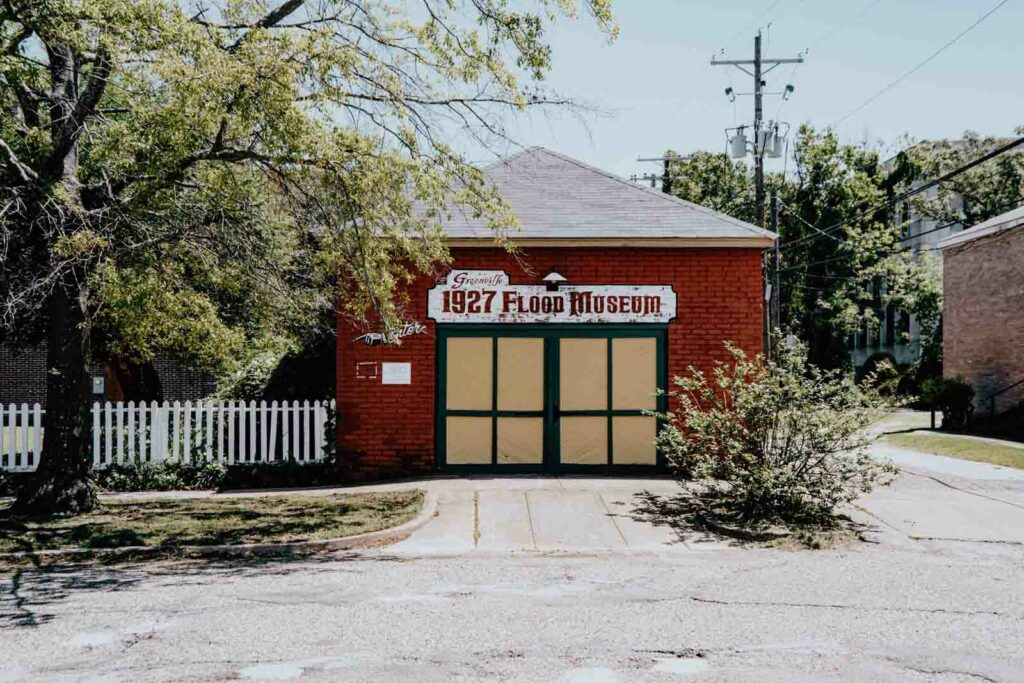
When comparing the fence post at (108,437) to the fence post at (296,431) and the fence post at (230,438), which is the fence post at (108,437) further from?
the fence post at (296,431)

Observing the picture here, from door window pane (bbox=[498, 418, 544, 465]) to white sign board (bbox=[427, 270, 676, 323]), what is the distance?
1596mm

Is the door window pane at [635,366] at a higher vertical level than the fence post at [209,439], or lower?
higher

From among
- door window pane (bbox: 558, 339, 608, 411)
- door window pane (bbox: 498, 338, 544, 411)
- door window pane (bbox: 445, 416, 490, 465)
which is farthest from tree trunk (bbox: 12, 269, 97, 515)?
door window pane (bbox: 558, 339, 608, 411)

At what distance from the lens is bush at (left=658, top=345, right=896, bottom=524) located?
31.4ft

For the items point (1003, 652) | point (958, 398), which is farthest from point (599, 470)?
point (958, 398)

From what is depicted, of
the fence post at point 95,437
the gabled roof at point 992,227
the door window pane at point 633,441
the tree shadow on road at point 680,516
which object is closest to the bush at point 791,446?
the tree shadow on road at point 680,516

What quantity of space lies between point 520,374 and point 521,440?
3.39ft

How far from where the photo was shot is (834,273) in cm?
4250

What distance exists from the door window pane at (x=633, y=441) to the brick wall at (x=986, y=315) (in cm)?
1395

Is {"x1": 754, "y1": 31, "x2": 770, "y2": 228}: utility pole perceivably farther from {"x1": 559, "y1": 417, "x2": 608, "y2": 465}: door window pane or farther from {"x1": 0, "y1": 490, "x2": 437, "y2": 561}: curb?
{"x1": 0, "y1": 490, "x2": 437, "y2": 561}: curb

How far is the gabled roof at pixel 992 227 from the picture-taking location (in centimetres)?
2206

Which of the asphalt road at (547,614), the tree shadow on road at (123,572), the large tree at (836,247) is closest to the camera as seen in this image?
the asphalt road at (547,614)

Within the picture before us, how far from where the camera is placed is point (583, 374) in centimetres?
1326

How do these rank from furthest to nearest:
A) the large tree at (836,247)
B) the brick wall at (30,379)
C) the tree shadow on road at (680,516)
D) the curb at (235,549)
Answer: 1. the large tree at (836,247)
2. the brick wall at (30,379)
3. the tree shadow on road at (680,516)
4. the curb at (235,549)
